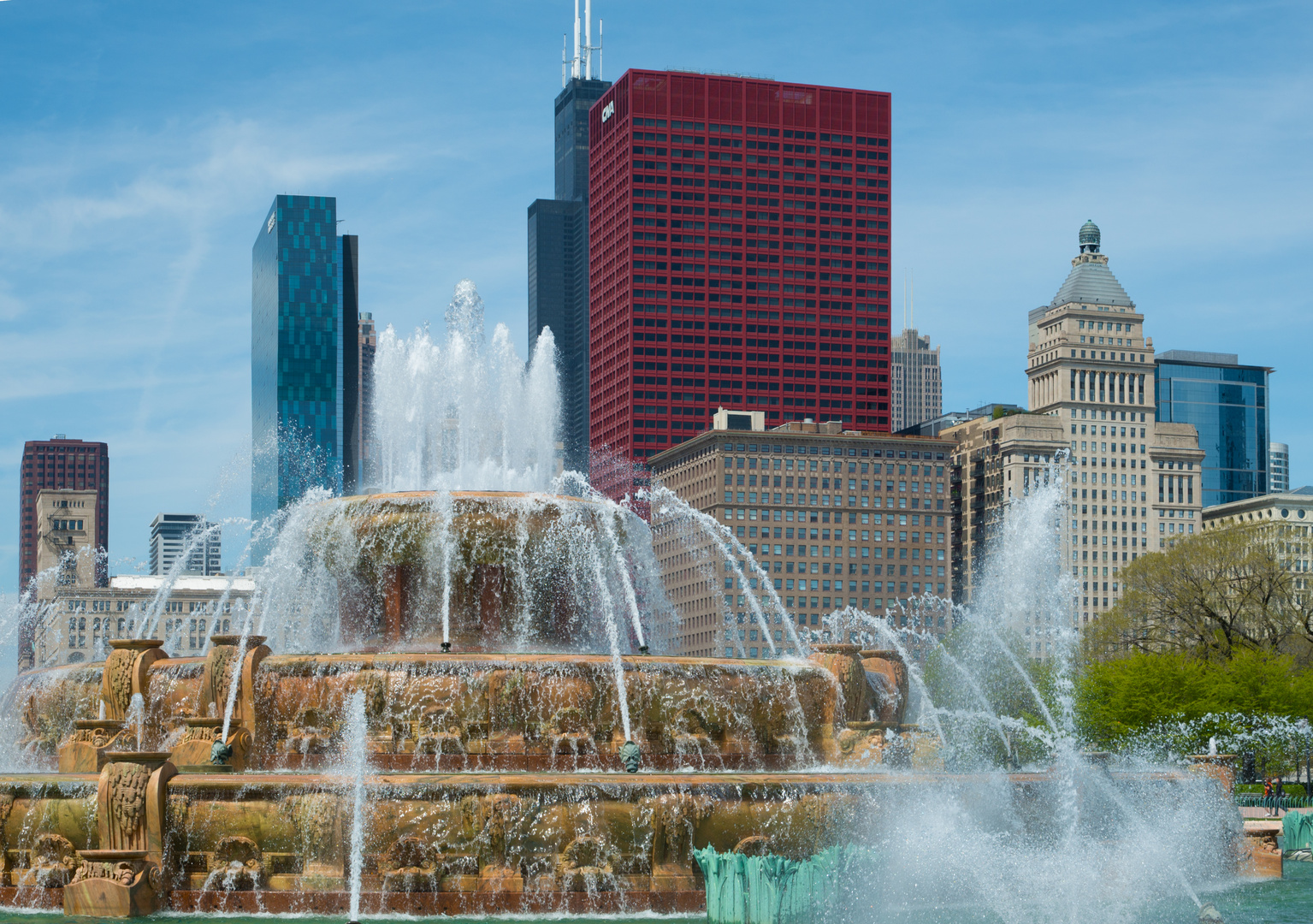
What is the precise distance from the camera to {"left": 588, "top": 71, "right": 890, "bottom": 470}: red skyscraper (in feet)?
602

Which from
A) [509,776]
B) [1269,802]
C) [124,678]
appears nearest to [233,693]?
[124,678]

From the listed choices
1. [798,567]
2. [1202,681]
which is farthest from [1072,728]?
[798,567]

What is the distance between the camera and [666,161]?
609ft

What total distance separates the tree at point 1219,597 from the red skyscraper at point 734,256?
338 ft

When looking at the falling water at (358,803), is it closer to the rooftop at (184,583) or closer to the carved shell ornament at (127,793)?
the carved shell ornament at (127,793)

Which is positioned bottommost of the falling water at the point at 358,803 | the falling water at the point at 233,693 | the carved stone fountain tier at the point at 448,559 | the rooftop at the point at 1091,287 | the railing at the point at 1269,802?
the railing at the point at 1269,802

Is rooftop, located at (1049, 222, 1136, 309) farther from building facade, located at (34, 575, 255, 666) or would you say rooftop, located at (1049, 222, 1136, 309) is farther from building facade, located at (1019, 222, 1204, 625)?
building facade, located at (34, 575, 255, 666)

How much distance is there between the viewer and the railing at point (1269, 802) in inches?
→ 1996

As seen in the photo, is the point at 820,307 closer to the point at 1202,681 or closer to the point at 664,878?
the point at 1202,681

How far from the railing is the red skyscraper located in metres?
129

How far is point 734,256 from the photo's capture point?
188125 millimetres

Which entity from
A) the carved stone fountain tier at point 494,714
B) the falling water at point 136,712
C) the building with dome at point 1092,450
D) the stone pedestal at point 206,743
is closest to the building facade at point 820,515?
the building with dome at point 1092,450

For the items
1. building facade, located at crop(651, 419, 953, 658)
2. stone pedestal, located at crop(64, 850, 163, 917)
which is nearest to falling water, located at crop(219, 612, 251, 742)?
stone pedestal, located at crop(64, 850, 163, 917)

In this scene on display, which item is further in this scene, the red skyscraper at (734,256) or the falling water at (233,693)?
the red skyscraper at (734,256)
